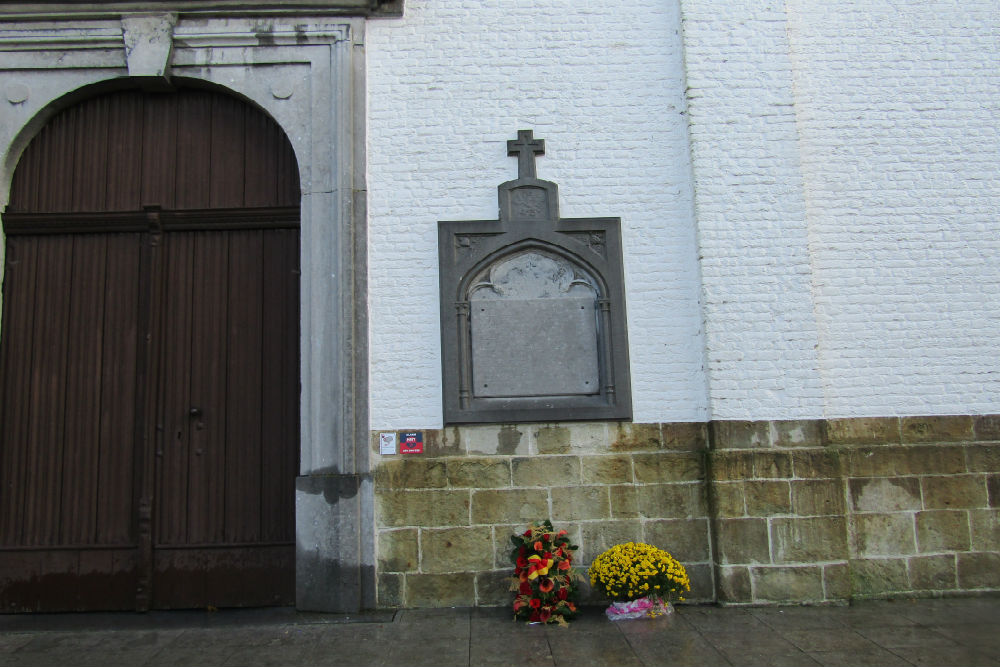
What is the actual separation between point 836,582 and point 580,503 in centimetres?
180

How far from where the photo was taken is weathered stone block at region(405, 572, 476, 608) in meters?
5.23

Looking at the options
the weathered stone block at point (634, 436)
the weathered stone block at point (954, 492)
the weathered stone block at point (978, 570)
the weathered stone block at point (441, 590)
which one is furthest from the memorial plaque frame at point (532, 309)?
the weathered stone block at point (978, 570)

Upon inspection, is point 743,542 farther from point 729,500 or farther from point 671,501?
point 671,501

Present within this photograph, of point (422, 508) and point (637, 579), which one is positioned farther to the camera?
point (422, 508)

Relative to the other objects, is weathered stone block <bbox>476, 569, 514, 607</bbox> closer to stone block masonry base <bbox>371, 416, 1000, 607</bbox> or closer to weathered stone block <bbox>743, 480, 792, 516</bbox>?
stone block masonry base <bbox>371, 416, 1000, 607</bbox>

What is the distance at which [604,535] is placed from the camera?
5273mm

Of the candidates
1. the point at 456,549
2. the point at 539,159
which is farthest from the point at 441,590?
the point at 539,159

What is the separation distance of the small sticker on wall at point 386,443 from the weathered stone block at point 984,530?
4185 millimetres

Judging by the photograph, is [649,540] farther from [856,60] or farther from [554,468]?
[856,60]

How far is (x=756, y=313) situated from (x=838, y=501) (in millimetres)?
1410

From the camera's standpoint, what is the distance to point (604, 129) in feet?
18.8

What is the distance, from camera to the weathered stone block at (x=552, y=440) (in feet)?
17.6

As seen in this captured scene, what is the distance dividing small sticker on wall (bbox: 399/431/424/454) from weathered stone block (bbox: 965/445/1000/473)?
3.96 m

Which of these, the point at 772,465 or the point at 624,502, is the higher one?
the point at 772,465
